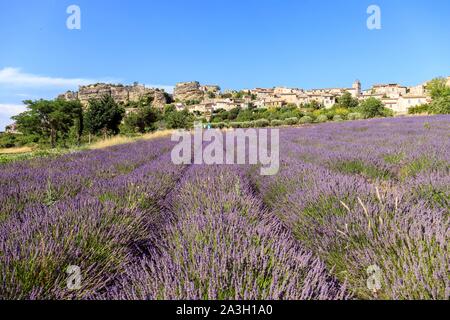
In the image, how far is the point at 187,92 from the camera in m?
122

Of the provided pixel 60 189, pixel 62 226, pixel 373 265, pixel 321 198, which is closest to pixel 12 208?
pixel 60 189

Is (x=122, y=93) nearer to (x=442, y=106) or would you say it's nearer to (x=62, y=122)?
(x=62, y=122)

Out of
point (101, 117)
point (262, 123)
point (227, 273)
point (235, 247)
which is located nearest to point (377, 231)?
point (235, 247)

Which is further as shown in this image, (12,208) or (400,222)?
(12,208)

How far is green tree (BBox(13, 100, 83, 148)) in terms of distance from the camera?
36812 millimetres

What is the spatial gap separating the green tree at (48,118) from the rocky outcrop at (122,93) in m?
64.4

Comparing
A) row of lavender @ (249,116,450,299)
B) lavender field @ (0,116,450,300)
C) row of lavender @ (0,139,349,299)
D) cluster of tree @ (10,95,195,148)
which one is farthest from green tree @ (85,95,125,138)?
row of lavender @ (249,116,450,299)

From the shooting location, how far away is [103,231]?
1882mm

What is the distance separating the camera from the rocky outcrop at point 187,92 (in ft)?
390

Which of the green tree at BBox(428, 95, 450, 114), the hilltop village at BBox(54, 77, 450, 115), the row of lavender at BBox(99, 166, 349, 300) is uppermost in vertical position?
the hilltop village at BBox(54, 77, 450, 115)

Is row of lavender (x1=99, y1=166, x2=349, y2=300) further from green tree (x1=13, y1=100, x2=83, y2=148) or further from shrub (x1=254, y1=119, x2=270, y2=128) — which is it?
green tree (x1=13, y1=100, x2=83, y2=148)

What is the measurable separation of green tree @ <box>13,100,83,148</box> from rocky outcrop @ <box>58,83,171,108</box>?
2537 inches
